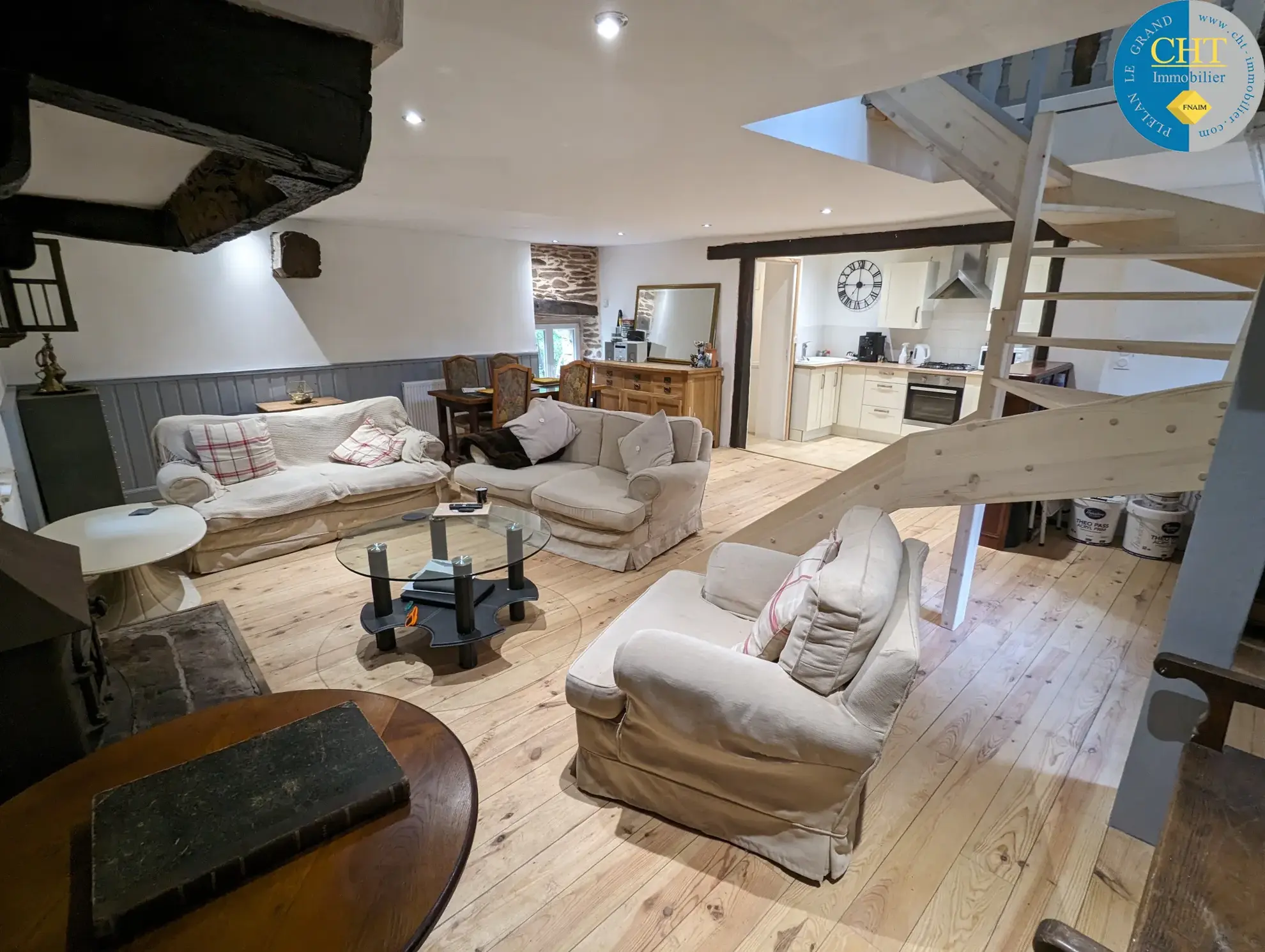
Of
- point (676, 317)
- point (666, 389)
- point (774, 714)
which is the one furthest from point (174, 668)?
point (676, 317)

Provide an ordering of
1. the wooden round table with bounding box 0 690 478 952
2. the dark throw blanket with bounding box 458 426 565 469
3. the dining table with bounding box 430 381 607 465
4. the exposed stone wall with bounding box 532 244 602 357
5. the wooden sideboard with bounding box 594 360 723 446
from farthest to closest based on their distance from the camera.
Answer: the exposed stone wall with bounding box 532 244 602 357 → the wooden sideboard with bounding box 594 360 723 446 → the dining table with bounding box 430 381 607 465 → the dark throw blanket with bounding box 458 426 565 469 → the wooden round table with bounding box 0 690 478 952

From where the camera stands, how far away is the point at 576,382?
18.4 ft

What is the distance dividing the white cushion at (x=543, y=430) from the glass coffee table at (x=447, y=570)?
965mm

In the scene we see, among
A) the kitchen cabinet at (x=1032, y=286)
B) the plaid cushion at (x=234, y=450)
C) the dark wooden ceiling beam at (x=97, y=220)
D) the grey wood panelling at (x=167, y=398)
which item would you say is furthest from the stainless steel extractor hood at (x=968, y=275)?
the dark wooden ceiling beam at (x=97, y=220)

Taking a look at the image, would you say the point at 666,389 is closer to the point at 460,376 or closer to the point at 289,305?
the point at 460,376

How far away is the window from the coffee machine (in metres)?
3.49

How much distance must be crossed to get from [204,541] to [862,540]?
11.6 ft

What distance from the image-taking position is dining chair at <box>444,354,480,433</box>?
5531 mm

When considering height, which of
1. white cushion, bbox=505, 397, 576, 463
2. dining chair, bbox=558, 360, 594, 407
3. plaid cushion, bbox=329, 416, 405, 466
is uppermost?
dining chair, bbox=558, 360, 594, 407

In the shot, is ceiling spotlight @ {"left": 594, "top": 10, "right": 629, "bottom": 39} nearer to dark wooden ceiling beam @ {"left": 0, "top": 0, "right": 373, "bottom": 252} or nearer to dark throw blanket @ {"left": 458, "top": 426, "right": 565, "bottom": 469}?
dark wooden ceiling beam @ {"left": 0, "top": 0, "right": 373, "bottom": 252}

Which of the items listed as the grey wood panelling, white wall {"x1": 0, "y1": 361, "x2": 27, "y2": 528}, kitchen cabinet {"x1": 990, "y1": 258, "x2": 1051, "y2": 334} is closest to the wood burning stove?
white wall {"x1": 0, "y1": 361, "x2": 27, "y2": 528}

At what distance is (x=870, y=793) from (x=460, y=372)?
4.91m

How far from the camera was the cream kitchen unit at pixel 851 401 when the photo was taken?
6.17m

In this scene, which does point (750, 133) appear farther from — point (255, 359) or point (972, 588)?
point (255, 359)
